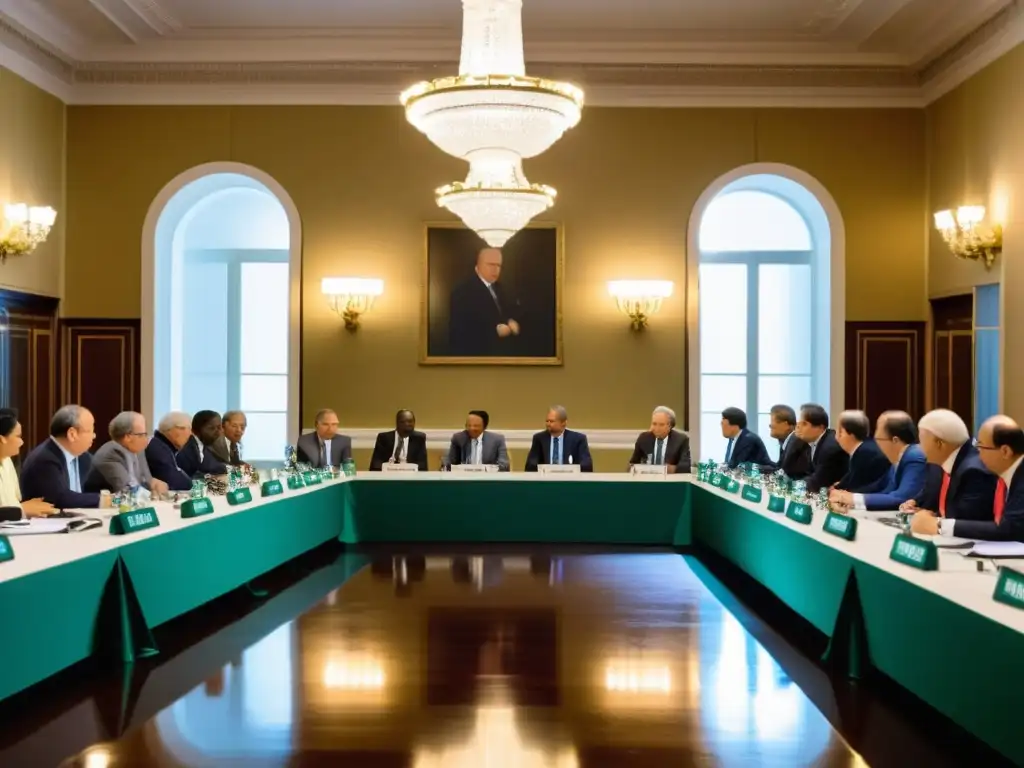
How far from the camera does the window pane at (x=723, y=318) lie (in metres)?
11.8

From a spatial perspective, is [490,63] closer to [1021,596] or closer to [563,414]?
[563,414]

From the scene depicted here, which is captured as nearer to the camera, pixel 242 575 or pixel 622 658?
pixel 622 658

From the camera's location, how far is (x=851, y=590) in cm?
470

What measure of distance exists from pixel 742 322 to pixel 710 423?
1.07 m

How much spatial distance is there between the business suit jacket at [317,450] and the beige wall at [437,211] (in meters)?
1.24

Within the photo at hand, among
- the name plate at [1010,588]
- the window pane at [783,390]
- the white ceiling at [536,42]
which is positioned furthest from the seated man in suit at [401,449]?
the name plate at [1010,588]

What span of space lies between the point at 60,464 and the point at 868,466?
4617 millimetres

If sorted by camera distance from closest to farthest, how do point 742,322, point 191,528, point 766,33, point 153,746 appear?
point 153,746
point 191,528
point 766,33
point 742,322

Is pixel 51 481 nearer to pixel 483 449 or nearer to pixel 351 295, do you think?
pixel 483 449

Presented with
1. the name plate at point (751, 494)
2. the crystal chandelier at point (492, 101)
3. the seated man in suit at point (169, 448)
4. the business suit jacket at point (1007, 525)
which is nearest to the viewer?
the business suit jacket at point (1007, 525)

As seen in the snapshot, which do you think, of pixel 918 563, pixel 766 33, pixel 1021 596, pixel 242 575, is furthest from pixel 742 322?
pixel 1021 596

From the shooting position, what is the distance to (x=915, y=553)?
4.22 meters

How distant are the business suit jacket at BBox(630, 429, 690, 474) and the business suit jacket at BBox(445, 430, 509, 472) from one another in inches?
42.0

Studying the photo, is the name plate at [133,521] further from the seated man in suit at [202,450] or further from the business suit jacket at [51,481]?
the seated man in suit at [202,450]
